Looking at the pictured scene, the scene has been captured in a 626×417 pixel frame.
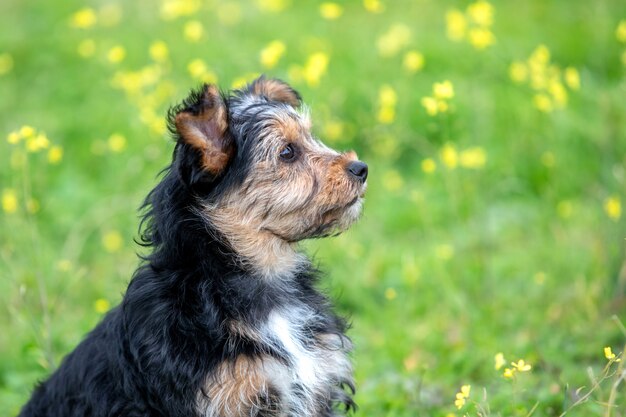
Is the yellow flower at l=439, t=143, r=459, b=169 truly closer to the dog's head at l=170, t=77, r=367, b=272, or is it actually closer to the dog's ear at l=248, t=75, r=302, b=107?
the dog's ear at l=248, t=75, r=302, b=107

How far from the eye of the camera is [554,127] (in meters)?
8.74

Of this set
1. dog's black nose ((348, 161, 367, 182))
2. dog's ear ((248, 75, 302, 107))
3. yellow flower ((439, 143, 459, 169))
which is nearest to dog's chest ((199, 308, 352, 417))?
dog's black nose ((348, 161, 367, 182))

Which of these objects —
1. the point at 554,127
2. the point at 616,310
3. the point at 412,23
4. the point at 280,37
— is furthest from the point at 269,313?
the point at 412,23

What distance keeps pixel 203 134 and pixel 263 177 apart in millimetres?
441

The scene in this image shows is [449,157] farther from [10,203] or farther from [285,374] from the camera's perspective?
[10,203]

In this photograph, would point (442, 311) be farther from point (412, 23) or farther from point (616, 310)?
point (412, 23)

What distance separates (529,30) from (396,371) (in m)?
6.73

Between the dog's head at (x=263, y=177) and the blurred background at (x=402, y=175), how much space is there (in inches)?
39.1

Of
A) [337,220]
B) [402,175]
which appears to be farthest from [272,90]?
[402,175]

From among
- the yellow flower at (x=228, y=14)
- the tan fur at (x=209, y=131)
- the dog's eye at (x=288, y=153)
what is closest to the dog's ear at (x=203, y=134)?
the tan fur at (x=209, y=131)

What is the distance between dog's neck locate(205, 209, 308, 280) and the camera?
14.2 ft

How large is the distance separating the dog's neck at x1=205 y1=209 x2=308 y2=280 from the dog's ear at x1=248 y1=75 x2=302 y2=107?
86cm

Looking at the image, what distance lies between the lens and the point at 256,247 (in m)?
4.41

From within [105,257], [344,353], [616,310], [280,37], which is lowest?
[344,353]
